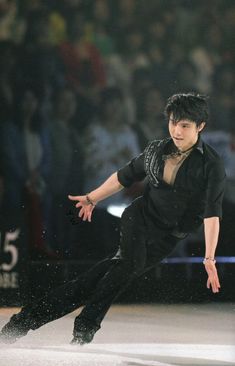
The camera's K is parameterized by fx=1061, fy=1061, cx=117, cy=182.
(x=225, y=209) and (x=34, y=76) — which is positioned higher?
(x=34, y=76)

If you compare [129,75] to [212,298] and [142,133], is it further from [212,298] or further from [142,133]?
[212,298]

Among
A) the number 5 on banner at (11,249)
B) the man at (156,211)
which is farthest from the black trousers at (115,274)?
the number 5 on banner at (11,249)

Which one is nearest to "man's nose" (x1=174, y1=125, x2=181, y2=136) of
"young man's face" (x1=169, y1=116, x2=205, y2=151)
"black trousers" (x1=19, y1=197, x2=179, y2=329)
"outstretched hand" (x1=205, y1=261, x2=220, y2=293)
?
"young man's face" (x1=169, y1=116, x2=205, y2=151)

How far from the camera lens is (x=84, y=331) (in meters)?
5.16

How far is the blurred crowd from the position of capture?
8.50m

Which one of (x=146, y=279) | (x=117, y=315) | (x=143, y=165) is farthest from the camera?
(x=146, y=279)

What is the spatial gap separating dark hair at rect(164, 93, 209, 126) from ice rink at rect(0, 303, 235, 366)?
1.15m

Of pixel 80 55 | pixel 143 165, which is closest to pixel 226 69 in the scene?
pixel 80 55

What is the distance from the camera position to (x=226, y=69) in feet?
28.2

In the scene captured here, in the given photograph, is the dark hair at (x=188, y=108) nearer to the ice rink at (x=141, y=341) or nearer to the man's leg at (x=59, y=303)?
the man's leg at (x=59, y=303)

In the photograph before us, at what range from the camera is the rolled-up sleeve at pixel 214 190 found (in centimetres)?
495

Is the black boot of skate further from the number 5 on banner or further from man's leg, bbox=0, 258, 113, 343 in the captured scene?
the number 5 on banner

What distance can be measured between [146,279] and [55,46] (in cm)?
203

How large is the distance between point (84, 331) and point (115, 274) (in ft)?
1.04
